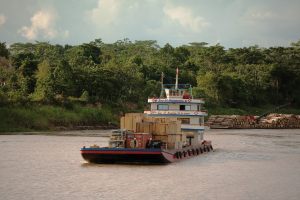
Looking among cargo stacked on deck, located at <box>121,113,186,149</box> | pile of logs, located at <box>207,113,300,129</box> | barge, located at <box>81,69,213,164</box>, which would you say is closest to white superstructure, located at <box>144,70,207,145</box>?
barge, located at <box>81,69,213,164</box>

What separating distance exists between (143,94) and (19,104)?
31.9m

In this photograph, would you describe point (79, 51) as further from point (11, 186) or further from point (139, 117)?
point (11, 186)

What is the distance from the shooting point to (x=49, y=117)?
89.5 m

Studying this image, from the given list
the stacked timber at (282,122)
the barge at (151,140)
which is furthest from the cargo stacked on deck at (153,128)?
the stacked timber at (282,122)

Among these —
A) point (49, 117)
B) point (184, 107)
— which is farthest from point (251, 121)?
point (184, 107)

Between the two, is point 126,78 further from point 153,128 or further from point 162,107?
point 153,128

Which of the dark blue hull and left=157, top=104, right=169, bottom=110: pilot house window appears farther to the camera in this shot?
left=157, top=104, right=169, bottom=110: pilot house window

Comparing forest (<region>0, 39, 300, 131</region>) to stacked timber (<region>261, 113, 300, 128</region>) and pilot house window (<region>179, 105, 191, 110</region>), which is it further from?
pilot house window (<region>179, 105, 191, 110</region>)

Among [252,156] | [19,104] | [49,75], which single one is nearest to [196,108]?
[252,156]

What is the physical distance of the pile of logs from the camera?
11475 cm

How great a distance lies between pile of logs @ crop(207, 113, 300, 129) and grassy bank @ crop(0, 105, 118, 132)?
22.2 meters

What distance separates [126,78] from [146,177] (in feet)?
234

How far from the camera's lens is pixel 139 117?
1871 inches

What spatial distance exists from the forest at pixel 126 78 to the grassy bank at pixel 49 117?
0.17 meters
